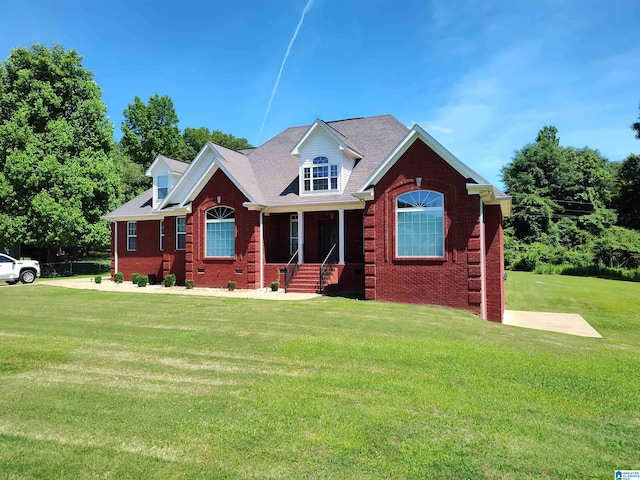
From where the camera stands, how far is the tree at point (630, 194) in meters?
43.2

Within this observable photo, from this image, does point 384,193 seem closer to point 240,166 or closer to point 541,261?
point 240,166

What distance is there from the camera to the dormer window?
24.8 m

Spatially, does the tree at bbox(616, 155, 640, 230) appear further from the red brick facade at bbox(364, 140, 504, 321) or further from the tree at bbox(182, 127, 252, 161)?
the tree at bbox(182, 127, 252, 161)

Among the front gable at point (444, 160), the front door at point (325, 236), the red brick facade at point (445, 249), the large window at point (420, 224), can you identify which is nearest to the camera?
the front gable at point (444, 160)

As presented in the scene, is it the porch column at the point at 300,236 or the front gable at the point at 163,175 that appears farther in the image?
the front gable at the point at 163,175

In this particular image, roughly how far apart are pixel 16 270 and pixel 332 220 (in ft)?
60.5

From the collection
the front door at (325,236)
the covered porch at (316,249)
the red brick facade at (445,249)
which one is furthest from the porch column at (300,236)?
the red brick facade at (445,249)

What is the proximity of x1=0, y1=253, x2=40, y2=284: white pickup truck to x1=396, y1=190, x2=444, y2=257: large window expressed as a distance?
72.3 ft

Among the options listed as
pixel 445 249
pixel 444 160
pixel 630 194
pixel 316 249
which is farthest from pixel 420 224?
pixel 630 194

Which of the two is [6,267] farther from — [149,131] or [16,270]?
[149,131]

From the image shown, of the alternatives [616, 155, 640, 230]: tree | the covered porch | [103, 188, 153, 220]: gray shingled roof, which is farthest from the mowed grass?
[616, 155, 640, 230]: tree

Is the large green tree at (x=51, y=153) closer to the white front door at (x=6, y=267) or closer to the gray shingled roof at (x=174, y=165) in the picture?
the white front door at (x=6, y=267)

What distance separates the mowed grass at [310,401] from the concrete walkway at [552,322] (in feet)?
9.18

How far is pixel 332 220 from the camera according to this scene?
21.9 metres
